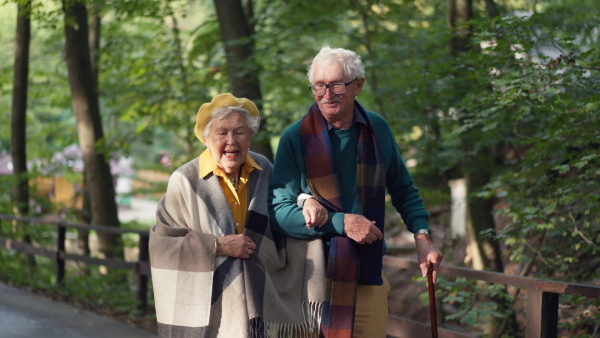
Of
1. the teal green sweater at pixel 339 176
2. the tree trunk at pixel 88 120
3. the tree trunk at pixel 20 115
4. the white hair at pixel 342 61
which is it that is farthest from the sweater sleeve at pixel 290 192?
the tree trunk at pixel 20 115

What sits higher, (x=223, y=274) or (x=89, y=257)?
(x=223, y=274)

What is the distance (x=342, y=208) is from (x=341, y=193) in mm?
70

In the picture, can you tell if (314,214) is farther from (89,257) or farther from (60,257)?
(60,257)

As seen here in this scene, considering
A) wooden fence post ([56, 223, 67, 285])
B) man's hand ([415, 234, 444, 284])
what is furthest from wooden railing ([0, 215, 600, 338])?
wooden fence post ([56, 223, 67, 285])

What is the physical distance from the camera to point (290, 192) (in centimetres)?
351

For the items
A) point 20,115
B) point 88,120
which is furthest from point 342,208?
point 20,115

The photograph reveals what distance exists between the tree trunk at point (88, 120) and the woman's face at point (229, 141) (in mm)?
7934

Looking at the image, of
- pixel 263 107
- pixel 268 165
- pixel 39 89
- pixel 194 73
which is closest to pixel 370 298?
pixel 268 165

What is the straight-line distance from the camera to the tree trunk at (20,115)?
13.6 meters

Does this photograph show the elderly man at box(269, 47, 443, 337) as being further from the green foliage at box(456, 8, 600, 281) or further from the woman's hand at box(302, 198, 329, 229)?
the green foliage at box(456, 8, 600, 281)

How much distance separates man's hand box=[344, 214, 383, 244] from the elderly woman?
0.19 meters

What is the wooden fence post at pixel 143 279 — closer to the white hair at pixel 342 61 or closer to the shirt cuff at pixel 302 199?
the shirt cuff at pixel 302 199

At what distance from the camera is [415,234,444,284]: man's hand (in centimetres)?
346

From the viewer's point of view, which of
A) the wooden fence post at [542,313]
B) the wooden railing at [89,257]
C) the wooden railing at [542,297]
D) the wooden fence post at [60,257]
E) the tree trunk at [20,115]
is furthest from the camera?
the tree trunk at [20,115]
